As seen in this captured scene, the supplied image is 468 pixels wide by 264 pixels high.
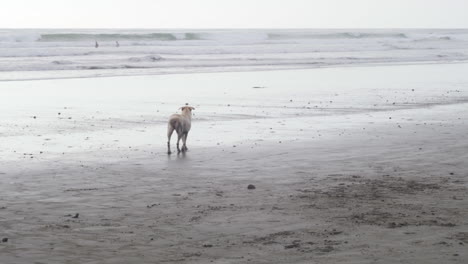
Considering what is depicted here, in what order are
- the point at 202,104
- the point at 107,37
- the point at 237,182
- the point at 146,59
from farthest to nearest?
the point at 107,37 → the point at 146,59 → the point at 202,104 → the point at 237,182

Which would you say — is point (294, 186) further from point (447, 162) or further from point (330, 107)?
point (330, 107)

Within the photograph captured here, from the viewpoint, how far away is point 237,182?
391 inches

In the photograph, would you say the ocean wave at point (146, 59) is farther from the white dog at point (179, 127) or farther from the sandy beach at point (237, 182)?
the white dog at point (179, 127)

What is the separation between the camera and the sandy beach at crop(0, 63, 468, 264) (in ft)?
22.5

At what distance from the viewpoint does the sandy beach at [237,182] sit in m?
6.86

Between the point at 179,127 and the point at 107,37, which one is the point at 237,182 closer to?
the point at 179,127

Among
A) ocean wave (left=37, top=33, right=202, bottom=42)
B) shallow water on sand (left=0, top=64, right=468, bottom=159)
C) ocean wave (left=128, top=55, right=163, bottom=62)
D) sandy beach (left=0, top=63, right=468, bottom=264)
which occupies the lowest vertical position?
sandy beach (left=0, top=63, right=468, bottom=264)

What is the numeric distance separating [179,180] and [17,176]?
6.90 feet

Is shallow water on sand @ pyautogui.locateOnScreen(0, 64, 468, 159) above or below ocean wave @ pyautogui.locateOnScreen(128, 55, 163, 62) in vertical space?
below

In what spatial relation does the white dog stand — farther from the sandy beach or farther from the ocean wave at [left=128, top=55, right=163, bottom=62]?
the ocean wave at [left=128, top=55, right=163, bottom=62]

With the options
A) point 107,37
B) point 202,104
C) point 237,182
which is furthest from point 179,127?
point 107,37

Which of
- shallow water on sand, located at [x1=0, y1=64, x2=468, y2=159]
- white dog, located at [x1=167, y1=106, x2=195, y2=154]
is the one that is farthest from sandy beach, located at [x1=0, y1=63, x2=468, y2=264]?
white dog, located at [x1=167, y1=106, x2=195, y2=154]

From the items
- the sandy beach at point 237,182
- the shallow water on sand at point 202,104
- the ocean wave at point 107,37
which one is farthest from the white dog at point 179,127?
the ocean wave at point 107,37

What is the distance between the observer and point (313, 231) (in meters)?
7.35
